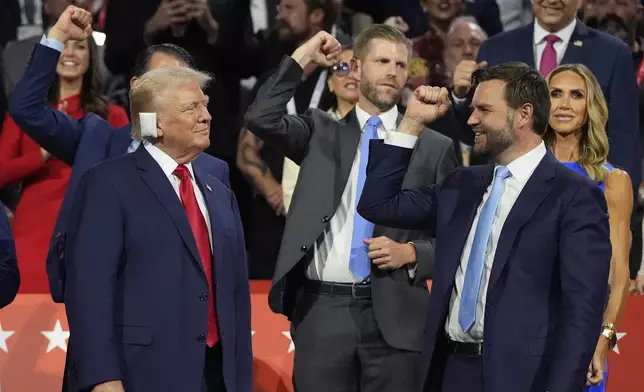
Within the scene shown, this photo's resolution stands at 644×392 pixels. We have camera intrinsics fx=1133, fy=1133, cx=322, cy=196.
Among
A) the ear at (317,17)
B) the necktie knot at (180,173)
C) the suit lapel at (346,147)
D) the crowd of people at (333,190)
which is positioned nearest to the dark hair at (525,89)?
the crowd of people at (333,190)

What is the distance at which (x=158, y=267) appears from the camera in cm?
356

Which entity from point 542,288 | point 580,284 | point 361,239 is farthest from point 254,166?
point 580,284

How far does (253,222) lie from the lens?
20.3 feet

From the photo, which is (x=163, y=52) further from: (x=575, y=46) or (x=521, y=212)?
(x=575, y=46)

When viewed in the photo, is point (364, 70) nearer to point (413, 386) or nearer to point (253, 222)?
point (413, 386)

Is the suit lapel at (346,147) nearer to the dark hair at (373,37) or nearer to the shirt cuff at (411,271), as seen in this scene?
the dark hair at (373,37)

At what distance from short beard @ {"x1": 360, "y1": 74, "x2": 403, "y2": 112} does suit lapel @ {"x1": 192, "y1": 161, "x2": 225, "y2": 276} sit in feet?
3.09

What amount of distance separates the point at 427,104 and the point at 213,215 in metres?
0.85

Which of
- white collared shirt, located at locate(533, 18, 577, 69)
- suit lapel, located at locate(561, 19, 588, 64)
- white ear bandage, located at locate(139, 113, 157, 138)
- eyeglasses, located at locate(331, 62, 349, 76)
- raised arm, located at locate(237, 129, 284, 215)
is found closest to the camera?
white ear bandage, located at locate(139, 113, 157, 138)

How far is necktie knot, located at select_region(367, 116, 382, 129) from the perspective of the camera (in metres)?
4.57

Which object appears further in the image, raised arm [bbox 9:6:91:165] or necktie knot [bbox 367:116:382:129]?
necktie knot [bbox 367:116:382:129]

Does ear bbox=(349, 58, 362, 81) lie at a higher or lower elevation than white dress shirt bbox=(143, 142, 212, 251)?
higher

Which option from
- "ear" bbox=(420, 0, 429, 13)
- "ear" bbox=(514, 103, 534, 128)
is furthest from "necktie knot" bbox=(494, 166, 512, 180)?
"ear" bbox=(420, 0, 429, 13)

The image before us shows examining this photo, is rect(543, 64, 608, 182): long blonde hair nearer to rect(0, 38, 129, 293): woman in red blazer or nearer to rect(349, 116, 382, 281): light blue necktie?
rect(349, 116, 382, 281): light blue necktie
